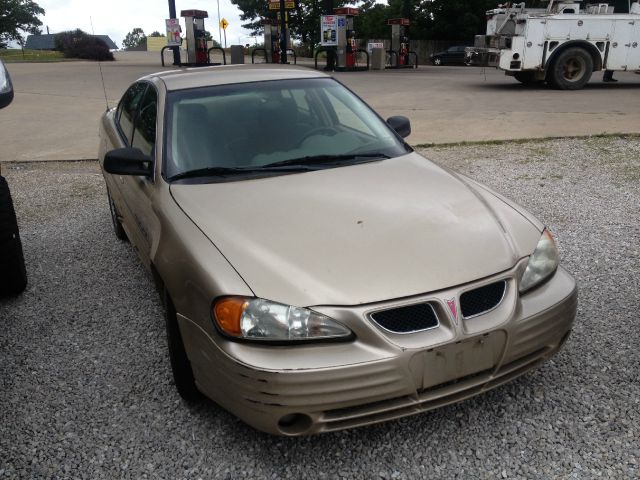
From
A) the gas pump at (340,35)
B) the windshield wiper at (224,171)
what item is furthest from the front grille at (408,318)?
the gas pump at (340,35)

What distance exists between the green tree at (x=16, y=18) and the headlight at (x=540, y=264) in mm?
63129

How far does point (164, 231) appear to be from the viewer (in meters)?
2.63

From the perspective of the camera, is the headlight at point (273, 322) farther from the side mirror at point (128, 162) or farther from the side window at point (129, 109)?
the side window at point (129, 109)

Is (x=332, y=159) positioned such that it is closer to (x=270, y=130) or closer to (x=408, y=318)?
(x=270, y=130)

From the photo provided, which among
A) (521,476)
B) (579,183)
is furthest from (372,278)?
(579,183)

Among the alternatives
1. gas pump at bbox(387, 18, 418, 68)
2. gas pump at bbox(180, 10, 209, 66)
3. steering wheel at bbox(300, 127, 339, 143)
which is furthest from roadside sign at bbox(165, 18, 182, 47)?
steering wheel at bbox(300, 127, 339, 143)

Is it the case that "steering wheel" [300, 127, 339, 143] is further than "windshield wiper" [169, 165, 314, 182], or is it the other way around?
"steering wheel" [300, 127, 339, 143]

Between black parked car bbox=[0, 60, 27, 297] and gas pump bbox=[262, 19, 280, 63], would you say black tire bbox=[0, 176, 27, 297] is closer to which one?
black parked car bbox=[0, 60, 27, 297]

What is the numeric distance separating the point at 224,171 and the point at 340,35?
762 inches

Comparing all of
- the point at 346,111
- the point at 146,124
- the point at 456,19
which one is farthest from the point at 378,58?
the point at 146,124

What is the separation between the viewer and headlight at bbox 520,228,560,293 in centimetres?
234

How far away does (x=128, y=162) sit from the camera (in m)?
2.98

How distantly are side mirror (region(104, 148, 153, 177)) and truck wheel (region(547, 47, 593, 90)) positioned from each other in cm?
1216

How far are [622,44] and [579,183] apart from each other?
8.69 meters
